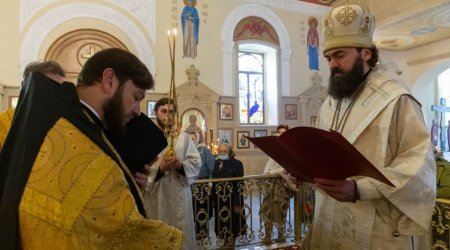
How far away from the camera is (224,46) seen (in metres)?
10.2

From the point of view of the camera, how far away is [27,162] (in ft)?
3.38

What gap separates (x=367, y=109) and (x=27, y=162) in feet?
5.01

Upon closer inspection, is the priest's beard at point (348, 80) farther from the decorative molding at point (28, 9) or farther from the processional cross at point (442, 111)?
the processional cross at point (442, 111)

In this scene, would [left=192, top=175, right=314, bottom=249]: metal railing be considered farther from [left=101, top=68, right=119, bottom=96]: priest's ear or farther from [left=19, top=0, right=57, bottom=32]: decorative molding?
[left=19, top=0, right=57, bottom=32]: decorative molding

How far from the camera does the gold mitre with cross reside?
6.24 feet

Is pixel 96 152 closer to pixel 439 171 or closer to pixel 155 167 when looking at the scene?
pixel 155 167

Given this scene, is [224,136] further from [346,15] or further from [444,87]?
[444,87]

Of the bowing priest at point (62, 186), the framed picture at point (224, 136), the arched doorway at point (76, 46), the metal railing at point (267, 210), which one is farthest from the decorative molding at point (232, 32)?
the bowing priest at point (62, 186)

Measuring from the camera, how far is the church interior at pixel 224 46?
27.6 ft

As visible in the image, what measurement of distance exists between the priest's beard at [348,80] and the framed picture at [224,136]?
812cm

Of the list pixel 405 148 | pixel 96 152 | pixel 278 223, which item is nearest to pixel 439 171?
pixel 405 148

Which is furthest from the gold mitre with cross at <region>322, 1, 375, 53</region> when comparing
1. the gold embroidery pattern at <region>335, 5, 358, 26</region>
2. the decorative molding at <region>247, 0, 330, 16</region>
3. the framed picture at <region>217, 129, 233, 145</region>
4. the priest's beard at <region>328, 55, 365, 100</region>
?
the decorative molding at <region>247, 0, 330, 16</region>

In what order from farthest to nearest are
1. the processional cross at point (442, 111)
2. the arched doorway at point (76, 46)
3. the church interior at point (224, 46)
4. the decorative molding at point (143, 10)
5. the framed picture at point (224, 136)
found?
the processional cross at point (442, 111), the framed picture at point (224, 136), the decorative molding at point (143, 10), the arched doorway at point (76, 46), the church interior at point (224, 46)

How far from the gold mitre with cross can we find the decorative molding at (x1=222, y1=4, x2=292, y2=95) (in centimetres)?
827
